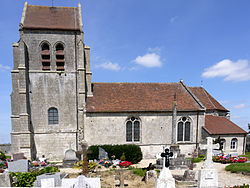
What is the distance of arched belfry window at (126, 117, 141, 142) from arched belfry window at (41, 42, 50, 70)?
10754mm

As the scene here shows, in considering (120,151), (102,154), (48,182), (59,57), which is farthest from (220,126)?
(59,57)

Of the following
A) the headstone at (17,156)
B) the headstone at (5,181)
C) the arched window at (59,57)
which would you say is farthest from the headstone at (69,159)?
the arched window at (59,57)

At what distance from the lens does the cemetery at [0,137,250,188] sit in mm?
6837

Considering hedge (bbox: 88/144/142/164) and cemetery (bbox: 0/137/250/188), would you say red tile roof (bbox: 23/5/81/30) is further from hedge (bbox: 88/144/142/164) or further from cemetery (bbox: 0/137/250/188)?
hedge (bbox: 88/144/142/164)

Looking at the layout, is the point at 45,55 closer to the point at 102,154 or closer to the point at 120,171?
the point at 102,154

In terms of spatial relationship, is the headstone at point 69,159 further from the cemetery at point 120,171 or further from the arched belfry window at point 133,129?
the arched belfry window at point 133,129

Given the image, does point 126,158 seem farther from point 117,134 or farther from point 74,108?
point 74,108

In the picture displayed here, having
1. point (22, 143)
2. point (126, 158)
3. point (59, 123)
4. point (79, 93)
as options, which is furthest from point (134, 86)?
point (22, 143)

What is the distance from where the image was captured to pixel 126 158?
1480 centimetres

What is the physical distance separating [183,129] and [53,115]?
48.3 feet

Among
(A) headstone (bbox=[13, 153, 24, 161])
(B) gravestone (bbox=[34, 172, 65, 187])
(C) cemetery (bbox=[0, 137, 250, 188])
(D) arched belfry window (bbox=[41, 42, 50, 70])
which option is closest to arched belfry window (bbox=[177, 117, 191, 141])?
(C) cemetery (bbox=[0, 137, 250, 188])

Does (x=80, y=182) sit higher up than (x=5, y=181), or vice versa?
(x=80, y=182)

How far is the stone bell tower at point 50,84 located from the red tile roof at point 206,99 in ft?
49.9

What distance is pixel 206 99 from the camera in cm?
2033
